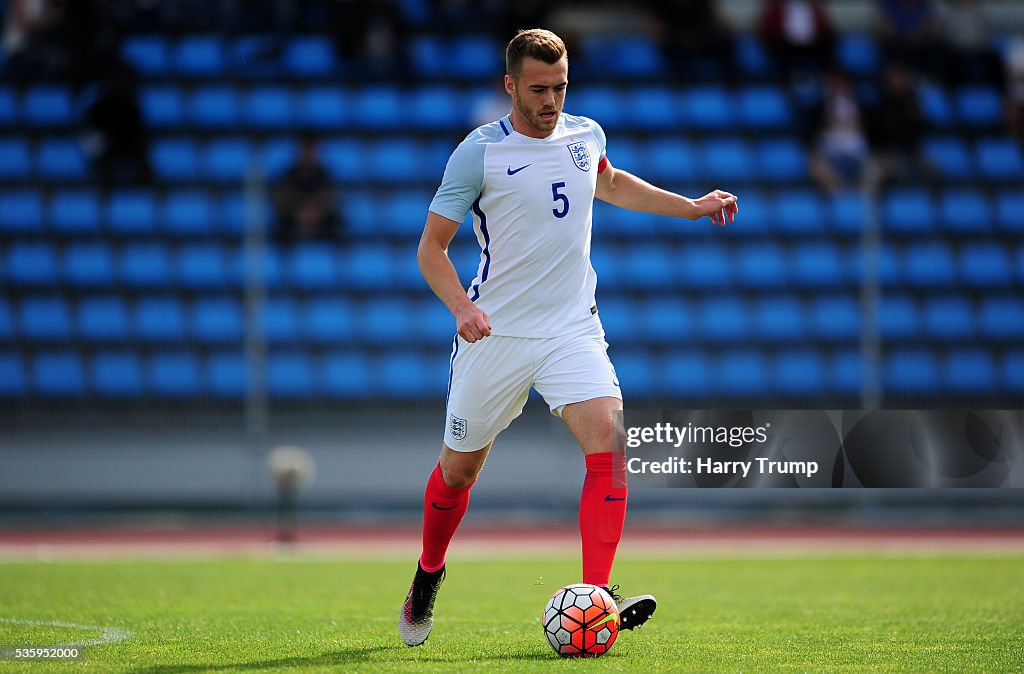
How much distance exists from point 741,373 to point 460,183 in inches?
334

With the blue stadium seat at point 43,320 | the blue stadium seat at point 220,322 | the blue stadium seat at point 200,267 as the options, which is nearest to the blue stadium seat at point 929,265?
the blue stadium seat at point 220,322

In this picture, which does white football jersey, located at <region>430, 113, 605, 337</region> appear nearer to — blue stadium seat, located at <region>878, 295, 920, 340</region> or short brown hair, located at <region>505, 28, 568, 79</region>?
A: short brown hair, located at <region>505, 28, 568, 79</region>

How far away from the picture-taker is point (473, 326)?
16.5 ft

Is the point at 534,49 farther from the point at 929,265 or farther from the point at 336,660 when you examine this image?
the point at 929,265

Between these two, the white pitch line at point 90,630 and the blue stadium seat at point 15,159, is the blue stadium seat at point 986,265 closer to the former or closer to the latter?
the blue stadium seat at point 15,159

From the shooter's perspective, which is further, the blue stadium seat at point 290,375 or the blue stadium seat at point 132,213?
the blue stadium seat at point 132,213

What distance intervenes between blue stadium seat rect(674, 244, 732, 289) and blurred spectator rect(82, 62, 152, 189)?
5780mm

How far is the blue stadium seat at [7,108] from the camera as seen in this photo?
1556cm

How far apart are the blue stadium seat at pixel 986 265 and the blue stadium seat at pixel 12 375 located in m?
9.33

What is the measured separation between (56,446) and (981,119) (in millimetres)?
11796

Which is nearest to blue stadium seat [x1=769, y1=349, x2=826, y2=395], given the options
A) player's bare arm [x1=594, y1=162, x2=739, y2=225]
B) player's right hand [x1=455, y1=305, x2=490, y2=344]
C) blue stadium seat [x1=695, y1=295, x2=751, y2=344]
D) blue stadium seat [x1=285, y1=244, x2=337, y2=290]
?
blue stadium seat [x1=695, y1=295, x2=751, y2=344]

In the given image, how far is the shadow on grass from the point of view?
4.94 m

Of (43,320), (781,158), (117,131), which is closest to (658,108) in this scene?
(781,158)

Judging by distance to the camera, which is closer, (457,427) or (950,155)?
(457,427)
